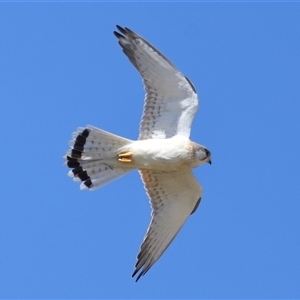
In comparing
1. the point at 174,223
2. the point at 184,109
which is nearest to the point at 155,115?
the point at 184,109

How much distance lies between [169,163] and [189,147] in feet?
1.21

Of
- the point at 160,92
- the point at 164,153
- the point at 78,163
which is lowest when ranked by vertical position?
the point at 164,153

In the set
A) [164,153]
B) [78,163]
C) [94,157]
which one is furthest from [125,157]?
[78,163]

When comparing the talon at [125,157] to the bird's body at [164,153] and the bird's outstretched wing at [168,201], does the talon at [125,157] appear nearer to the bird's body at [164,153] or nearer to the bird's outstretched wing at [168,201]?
the bird's body at [164,153]

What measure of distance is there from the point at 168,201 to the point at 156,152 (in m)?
1.16

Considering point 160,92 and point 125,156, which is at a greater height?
point 160,92

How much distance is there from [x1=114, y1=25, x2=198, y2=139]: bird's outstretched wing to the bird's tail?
1.58 feet

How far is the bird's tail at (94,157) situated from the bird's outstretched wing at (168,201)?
623mm

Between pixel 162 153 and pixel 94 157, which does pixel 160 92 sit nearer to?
pixel 162 153

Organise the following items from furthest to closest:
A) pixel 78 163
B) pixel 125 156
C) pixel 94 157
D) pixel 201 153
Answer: pixel 78 163 → pixel 94 157 → pixel 125 156 → pixel 201 153

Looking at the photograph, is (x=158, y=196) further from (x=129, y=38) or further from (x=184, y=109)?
(x=129, y=38)

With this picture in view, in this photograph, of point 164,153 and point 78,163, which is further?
point 78,163

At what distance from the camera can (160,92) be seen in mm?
15898

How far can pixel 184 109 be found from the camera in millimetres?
15898
